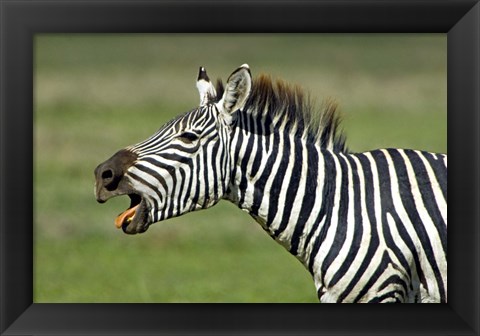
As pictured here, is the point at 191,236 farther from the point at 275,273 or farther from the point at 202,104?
the point at 202,104

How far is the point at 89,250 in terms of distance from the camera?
17.3m

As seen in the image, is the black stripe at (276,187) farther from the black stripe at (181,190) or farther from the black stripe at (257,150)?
the black stripe at (181,190)

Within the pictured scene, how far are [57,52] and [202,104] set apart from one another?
29421 millimetres

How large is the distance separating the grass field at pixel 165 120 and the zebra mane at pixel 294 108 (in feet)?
4.40

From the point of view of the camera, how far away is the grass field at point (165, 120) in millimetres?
15180

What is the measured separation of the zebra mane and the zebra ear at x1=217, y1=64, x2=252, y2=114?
0.61ft

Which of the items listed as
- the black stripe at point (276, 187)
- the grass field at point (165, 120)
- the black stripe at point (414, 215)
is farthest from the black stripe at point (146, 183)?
the grass field at point (165, 120)

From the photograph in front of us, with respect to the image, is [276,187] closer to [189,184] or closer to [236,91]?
[189,184]

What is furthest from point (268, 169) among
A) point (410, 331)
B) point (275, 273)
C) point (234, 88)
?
point (275, 273)

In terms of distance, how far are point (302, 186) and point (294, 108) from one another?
54 cm

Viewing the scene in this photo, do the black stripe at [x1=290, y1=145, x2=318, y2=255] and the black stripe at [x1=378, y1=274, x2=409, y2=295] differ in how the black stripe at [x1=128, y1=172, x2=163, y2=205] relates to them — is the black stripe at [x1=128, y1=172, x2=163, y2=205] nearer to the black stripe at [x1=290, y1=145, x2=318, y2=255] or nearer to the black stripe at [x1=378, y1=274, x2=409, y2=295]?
the black stripe at [x1=290, y1=145, x2=318, y2=255]

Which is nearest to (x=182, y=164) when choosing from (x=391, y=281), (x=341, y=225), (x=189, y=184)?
(x=189, y=184)

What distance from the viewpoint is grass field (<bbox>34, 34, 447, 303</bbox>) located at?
15.2m
